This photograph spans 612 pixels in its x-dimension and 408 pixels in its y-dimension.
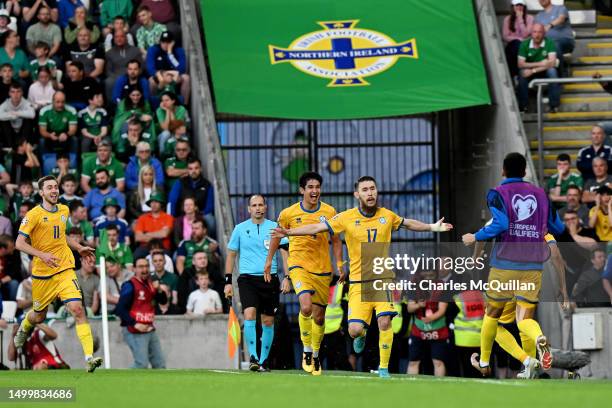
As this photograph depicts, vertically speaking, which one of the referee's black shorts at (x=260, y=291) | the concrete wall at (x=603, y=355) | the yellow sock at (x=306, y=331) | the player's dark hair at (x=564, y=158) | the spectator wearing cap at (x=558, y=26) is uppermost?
the spectator wearing cap at (x=558, y=26)

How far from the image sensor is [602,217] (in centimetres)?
2408

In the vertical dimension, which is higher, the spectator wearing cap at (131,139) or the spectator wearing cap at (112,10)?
the spectator wearing cap at (112,10)

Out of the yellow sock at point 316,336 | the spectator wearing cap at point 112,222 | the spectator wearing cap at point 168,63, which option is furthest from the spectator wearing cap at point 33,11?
the yellow sock at point 316,336

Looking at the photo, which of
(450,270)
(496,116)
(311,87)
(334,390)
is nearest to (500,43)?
(496,116)

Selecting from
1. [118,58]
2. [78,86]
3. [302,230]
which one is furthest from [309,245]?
[118,58]

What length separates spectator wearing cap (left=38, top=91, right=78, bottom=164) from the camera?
2644 cm

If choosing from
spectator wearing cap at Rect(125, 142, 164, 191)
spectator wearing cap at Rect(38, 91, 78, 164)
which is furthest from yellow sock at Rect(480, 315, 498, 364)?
spectator wearing cap at Rect(38, 91, 78, 164)

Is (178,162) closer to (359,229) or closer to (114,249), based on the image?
(114,249)

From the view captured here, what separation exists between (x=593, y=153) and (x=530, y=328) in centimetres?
902

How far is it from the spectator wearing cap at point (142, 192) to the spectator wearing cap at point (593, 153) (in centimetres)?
691

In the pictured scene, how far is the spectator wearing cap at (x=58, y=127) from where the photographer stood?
26.4 metres

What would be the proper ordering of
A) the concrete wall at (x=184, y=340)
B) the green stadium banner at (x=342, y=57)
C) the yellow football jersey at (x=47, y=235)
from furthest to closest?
the green stadium banner at (x=342, y=57) < the concrete wall at (x=184, y=340) < the yellow football jersey at (x=47, y=235)

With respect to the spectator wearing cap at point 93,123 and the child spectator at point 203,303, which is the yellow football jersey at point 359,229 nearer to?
the child spectator at point 203,303

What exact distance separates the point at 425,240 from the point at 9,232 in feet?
32.1
